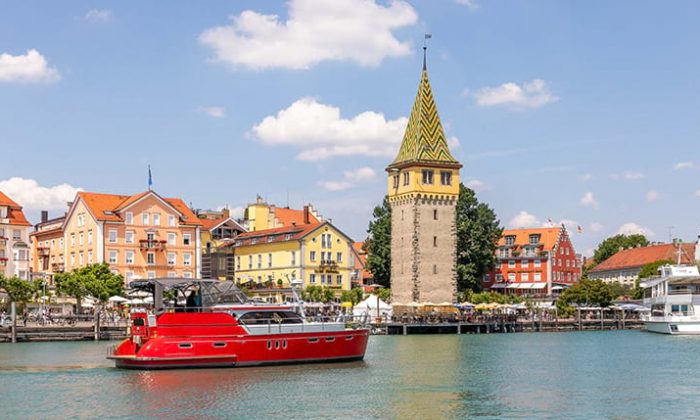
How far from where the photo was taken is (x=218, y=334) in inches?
2005

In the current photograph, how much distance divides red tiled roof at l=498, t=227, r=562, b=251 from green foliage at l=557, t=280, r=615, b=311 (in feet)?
97.5

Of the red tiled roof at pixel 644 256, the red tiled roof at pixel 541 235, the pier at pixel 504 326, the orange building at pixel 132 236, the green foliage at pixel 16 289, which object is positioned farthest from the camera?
the red tiled roof at pixel 644 256

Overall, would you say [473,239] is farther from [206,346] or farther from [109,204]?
[206,346]

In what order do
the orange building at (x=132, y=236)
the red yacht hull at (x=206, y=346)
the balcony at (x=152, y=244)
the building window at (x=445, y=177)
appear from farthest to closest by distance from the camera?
1. the building window at (x=445, y=177)
2. the balcony at (x=152, y=244)
3. the orange building at (x=132, y=236)
4. the red yacht hull at (x=206, y=346)

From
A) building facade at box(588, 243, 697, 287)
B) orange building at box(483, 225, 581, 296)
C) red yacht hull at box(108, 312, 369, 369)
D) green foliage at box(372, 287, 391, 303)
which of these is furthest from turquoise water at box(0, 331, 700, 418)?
building facade at box(588, 243, 697, 287)

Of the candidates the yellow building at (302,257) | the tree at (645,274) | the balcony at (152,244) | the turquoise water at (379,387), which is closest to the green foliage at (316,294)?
the yellow building at (302,257)

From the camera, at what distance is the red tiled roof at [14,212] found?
105m

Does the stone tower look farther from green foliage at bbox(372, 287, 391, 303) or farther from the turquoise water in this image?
the turquoise water

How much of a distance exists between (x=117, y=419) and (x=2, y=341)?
1729 inches

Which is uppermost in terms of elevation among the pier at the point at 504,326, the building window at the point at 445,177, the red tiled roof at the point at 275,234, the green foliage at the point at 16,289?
the building window at the point at 445,177

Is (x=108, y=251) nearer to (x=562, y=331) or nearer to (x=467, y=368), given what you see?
(x=562, y=331)

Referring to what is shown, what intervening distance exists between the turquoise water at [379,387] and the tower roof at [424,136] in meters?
43.8

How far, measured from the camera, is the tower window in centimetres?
10661

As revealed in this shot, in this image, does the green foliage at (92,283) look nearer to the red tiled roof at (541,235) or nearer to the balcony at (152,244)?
the balcony at (152,244)
